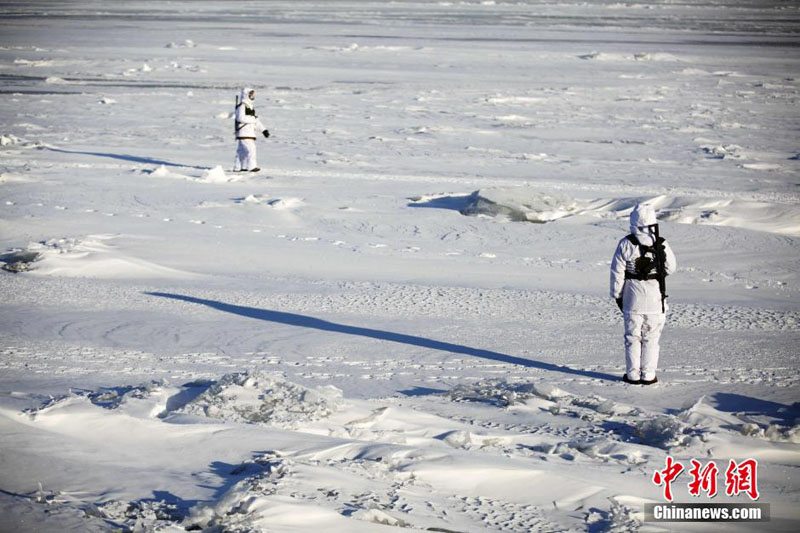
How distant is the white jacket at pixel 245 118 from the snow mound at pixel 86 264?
500 centimetres

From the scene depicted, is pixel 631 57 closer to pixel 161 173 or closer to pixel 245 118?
pixel 245 118

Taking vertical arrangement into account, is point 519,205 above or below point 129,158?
below

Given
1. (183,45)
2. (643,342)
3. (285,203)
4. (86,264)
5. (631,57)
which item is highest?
(183,45)

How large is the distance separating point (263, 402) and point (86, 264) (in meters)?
5.17

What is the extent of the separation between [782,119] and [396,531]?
21771mm

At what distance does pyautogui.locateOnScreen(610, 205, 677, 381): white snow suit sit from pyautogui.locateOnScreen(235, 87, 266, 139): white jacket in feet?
32.0

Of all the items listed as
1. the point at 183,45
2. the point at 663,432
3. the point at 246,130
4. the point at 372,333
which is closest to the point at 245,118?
the point at 246,130

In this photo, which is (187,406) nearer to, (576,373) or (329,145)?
(576,373)

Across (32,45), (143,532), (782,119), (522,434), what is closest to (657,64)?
(782,119)

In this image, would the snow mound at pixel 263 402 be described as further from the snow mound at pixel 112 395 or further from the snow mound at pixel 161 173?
the snow mound at pixel 161 173

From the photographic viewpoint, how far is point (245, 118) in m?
15.8

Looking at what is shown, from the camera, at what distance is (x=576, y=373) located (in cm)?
780

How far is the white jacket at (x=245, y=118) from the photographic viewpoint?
1577 cm

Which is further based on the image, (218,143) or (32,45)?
(32,45)
